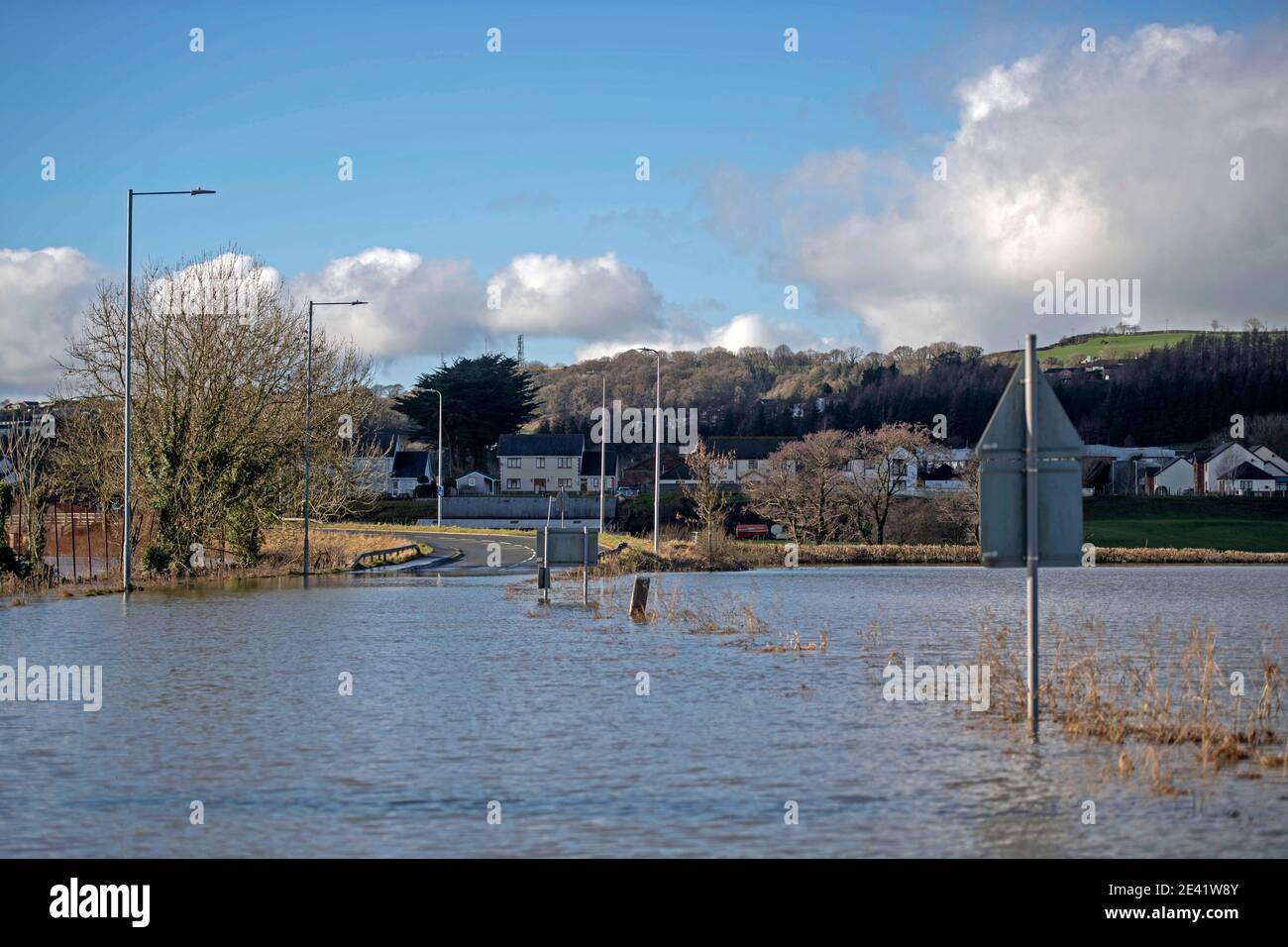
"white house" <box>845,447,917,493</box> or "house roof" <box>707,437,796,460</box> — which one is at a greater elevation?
"house roof" <box>707,437,796,460</box>

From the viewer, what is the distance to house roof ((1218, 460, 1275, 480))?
137625 mm

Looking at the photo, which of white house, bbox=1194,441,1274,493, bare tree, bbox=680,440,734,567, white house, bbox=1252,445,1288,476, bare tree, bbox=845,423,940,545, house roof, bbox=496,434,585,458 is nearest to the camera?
bare tree, bbox=680,440,734,567

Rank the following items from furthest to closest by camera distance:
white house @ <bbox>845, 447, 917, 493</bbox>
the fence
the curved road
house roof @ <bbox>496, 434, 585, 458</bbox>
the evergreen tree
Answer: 1. house roof @ <bbox>496, 434, 585, 458</bbox>
2. the evergreen tree
3. white house @ <bbox>845, 447, 917, 493</bbox>
4. the curved road
5. the fence

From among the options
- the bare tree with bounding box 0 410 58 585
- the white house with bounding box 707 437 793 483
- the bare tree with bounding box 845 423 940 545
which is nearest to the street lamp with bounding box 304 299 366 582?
the bare tree with bounding box 0 410 58 585

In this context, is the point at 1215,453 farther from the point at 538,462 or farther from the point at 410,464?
the point at 410,464

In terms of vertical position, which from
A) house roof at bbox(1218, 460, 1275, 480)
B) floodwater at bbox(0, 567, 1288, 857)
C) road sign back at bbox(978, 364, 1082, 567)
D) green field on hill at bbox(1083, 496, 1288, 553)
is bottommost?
floodwater at bbox(0, 567, 1288, 857)

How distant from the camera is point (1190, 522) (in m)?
93.9

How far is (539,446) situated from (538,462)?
177cm

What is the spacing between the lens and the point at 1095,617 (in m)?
31.9

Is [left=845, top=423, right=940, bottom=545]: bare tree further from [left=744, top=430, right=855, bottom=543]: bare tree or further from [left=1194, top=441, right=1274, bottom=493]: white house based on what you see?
[left=1194, top=441, right=1274, bottom=493]: white house

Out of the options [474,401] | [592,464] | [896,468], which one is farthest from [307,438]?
[592,464]

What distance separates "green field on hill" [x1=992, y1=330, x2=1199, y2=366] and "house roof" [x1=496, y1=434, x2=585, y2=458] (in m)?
60.7

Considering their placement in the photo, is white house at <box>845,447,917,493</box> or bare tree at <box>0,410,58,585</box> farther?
white house at <box>845,447,917,493</box>
